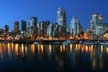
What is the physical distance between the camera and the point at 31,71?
4638 cm

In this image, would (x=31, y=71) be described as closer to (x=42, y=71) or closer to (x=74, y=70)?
(x=42, y=71)

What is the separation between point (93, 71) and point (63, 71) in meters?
3.91

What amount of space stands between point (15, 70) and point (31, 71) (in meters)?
2.30

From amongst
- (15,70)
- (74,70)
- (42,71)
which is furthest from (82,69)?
(15,70)

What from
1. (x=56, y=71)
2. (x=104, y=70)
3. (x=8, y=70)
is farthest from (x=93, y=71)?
(x=8, y=70)

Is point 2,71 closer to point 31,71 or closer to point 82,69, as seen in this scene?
point 31,71

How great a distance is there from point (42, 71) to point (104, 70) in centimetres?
820

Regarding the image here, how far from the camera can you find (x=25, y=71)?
46344 mm

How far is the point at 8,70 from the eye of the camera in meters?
46.6

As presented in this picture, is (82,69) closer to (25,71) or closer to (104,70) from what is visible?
(104,70)

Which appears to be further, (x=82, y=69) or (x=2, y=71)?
(x=82, y=69)

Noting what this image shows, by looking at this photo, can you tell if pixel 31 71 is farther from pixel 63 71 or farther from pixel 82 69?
pixel 82 69

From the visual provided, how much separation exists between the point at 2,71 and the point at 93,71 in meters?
11.8

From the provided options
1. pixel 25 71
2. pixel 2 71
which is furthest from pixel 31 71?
pixel 2 71
